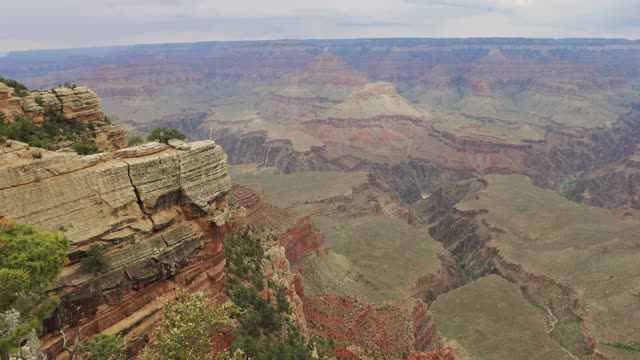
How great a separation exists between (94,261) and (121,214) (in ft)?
10.00

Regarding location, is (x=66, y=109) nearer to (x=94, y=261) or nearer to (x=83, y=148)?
(x=83, y=148)

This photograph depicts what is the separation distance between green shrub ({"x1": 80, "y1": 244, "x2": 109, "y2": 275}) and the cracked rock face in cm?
30

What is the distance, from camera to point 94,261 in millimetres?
24875

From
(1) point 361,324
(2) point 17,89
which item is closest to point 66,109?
(2) point 17,89

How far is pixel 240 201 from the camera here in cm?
7081

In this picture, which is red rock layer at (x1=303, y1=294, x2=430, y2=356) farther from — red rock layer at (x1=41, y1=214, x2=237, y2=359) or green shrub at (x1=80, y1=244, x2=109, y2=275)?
green shrub at (x1=80, y1=244, x2=109, y2=275)

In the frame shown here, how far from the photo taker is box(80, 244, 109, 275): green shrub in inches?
973

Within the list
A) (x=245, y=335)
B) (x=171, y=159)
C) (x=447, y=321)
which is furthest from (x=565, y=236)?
(x=171, y=159)

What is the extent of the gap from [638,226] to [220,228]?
104388 mm

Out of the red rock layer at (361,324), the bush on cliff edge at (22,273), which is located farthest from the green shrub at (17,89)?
the red rock layer at (361,324)

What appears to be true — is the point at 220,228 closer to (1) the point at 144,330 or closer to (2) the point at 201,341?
→ (1) the point at 144,330

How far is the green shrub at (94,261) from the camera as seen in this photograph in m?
24.7

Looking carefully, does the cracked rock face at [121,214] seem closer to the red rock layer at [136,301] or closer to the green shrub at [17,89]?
the red rock layer at [136,301]

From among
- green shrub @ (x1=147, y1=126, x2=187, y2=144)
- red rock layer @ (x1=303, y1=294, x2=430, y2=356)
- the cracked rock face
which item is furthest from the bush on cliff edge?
red rock layer @ (x1=303, y1=294, x2=430, y2=356)
